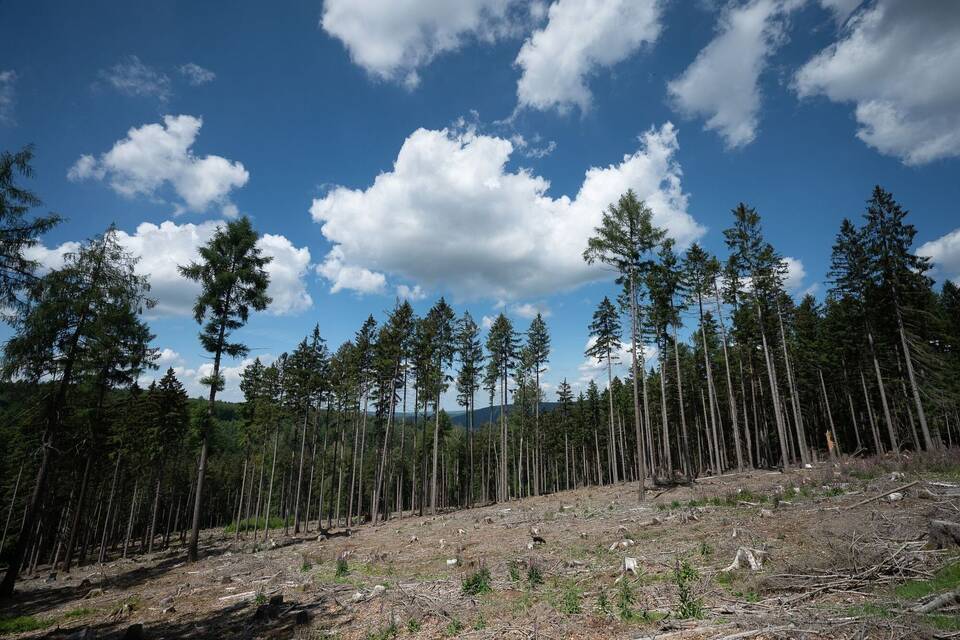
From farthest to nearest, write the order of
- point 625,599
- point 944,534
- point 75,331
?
point 75,331 < point 944,534 < point 625,599

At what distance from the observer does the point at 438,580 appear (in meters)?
10.6

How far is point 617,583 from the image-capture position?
27.6 ft

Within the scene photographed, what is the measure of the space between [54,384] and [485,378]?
28.8 m

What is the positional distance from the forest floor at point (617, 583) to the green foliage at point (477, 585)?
56 mm

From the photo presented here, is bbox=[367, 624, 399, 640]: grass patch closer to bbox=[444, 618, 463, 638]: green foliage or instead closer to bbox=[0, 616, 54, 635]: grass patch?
bbox=[444, 618, 463, 638]: green foliage

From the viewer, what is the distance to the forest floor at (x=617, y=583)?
621cm

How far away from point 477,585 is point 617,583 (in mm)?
3054

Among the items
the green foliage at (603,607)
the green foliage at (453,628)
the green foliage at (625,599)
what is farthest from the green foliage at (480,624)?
the green foliage at (625,599)

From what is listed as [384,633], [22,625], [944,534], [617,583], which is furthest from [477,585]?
[22,625]

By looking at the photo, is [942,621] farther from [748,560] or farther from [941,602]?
[748,560]

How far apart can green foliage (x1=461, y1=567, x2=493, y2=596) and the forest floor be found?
0.06 meters

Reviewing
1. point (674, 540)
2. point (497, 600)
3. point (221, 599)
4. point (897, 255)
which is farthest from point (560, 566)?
point (897, 255)

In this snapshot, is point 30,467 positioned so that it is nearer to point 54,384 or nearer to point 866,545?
point 54,384

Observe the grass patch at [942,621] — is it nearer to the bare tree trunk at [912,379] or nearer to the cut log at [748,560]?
the cut log at [748,560]
